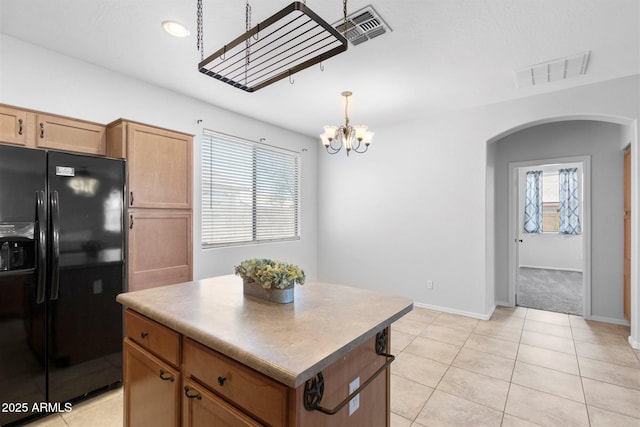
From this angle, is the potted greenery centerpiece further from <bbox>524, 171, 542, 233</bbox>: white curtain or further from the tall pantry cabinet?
<bbox>524, 171, 542, 233</bbox>: white curtain

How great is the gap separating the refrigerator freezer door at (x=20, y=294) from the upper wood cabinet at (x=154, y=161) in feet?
2.04

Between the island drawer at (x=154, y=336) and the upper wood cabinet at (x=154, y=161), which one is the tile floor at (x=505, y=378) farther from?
the upper wood cabinet at (x=154, y=161)

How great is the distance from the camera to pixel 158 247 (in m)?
2.75

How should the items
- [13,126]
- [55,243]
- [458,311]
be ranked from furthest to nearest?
[458,311], [13,126], [55,243]

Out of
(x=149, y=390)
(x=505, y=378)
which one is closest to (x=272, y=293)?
(x=149, y=390)

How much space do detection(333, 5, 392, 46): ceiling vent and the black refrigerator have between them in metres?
2.03

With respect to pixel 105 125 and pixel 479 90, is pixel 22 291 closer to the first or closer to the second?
pixel 105 125

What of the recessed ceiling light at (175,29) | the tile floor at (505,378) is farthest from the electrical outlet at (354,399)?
the recessed ceiling light at (175,29)

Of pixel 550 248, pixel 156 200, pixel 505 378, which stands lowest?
pixel 505 378

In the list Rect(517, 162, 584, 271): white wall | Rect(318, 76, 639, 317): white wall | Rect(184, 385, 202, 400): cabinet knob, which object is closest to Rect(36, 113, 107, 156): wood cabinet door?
Rect(184, 385, 202, 400): cabinet knob

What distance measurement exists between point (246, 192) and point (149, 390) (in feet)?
10.3

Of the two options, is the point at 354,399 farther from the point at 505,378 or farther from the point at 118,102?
the point at 118,102

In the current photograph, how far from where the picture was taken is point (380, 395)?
1.43 m

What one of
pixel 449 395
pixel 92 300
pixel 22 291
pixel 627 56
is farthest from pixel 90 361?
pixel 627 56
